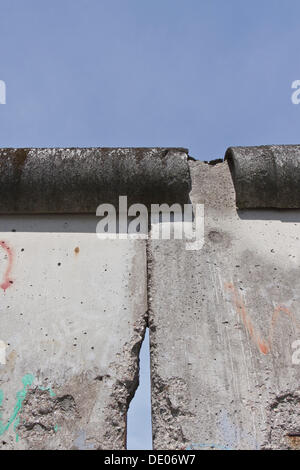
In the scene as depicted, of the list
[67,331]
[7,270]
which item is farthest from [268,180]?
[7,270]

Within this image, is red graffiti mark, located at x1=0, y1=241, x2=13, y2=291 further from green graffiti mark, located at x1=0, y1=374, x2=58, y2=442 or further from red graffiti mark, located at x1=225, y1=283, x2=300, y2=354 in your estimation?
red graffiti mark, located at x1=225, y1=283, x2=300, y2=354

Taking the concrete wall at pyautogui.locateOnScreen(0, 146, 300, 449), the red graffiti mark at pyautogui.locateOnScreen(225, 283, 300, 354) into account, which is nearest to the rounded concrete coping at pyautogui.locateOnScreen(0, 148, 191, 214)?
the concrete wall at pyautogui.locateOnScreen(0, 146, 300, 449)

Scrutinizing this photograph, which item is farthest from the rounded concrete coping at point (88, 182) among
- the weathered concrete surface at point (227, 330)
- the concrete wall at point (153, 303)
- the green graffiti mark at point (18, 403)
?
the green graffiti mark at point (18, 403)

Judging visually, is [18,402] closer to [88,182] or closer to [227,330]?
[227,330]

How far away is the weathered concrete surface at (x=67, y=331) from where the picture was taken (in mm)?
2561

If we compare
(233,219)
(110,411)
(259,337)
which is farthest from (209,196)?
(110,411)

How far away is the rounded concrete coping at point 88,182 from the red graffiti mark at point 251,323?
27.3 inches

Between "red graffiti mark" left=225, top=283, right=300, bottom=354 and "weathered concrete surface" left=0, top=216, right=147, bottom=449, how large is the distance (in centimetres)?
51

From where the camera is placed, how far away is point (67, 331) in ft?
9.18

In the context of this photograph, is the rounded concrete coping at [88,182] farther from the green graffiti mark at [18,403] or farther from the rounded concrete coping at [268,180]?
the green graffiti mark at [18,403]

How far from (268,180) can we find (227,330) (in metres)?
0.97

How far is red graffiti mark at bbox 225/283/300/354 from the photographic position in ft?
8.97
